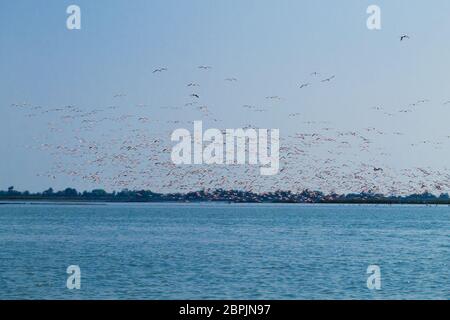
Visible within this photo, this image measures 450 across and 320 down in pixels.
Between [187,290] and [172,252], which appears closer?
[187,290]

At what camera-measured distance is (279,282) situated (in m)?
30.4

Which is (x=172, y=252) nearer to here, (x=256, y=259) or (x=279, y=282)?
(x=256, y=259)

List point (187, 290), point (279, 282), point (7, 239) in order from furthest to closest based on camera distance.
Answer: point (7, 239), point (279, 282), point (187, 290)

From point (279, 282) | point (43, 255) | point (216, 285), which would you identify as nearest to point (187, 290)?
point (216, 285)

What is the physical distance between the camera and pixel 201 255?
43.7 m

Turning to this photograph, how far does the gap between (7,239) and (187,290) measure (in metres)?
33.0

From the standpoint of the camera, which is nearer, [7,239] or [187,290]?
[187,290]

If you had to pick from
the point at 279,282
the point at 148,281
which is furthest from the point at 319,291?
the point at 148,281
